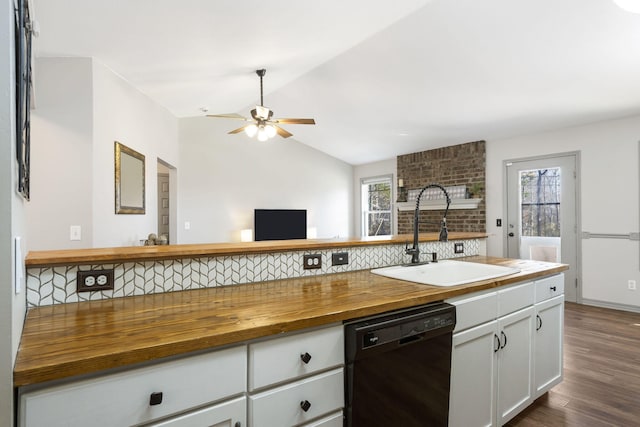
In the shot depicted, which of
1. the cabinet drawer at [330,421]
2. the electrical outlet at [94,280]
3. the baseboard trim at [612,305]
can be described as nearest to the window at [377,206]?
the baseboard trim at [612,305]

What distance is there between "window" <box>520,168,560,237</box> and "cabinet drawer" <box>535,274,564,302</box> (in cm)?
290

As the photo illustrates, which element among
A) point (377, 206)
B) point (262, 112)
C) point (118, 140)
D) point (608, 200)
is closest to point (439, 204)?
point (377, 206)

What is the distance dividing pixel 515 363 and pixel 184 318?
1743mm

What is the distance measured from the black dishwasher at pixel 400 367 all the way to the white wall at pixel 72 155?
8.15ft

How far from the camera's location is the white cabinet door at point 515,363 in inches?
66.5

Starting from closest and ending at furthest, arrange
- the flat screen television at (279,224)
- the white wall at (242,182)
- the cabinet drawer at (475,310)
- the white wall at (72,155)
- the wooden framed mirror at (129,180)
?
the cabinet drawer at (475,310), the white wall at (72,155), the wooden framed mirror at (129,180), the white wall at (242,182), the flat screen television at (279,224)

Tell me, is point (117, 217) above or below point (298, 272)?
above

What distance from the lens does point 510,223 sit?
4934 millimetres

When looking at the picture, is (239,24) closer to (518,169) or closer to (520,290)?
(520,290)

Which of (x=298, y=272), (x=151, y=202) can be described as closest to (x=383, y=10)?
(x=298, y=272)

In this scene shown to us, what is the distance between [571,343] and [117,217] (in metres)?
4.37

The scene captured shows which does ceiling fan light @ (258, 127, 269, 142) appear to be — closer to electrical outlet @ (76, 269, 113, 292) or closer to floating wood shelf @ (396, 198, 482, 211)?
electrical outlet @ (76, 269, 113, 292)

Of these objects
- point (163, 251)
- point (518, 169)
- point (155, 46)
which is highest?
point (155, 46)

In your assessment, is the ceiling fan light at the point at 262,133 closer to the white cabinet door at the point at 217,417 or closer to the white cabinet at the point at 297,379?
the white cabinet at the point at 297,379
